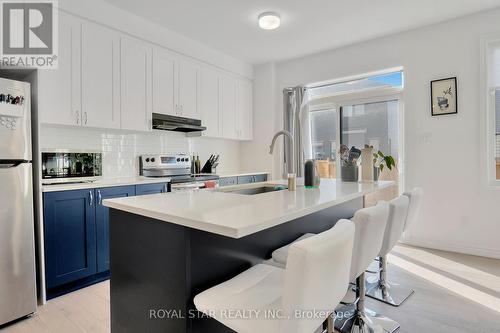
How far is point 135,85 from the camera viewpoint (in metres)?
3.28

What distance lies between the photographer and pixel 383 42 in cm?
379

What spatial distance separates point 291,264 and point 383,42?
3899 mm

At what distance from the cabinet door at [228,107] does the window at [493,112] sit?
3.26 m

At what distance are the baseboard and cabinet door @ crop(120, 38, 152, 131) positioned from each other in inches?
142

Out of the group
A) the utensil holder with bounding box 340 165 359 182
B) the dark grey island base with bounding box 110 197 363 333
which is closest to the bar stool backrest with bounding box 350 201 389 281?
the dark grey island base with bounding box 110 197 363 333

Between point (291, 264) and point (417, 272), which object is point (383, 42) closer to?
point (417, 272)

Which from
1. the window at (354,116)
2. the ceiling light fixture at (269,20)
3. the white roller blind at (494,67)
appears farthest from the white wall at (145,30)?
the white roller blind at (494,67)

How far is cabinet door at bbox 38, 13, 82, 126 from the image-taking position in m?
2.59

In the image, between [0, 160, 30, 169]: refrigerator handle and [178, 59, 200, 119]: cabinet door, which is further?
[178, 59, 200, 119]: cabinet door

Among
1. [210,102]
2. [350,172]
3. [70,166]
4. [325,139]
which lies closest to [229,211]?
[350,172]

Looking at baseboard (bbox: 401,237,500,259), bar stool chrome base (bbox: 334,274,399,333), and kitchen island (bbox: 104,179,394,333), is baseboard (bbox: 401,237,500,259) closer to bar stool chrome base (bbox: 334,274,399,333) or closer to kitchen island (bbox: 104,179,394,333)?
bar stool chrome base (bbox: 334,274,399,333)

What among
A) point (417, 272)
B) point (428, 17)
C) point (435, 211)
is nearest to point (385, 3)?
point (428, 17)

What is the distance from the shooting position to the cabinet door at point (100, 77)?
2852mm

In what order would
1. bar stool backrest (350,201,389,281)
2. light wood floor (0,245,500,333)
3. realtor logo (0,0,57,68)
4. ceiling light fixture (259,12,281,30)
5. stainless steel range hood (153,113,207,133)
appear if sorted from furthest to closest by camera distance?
stainless steel range hood (153,113,207,133) < ceiling light fixture (259,12,281,30) < realtor logo (0,0,57,68) < light wood floor (0,245,500,333) < bar stool backrest (350,201,389,281)
